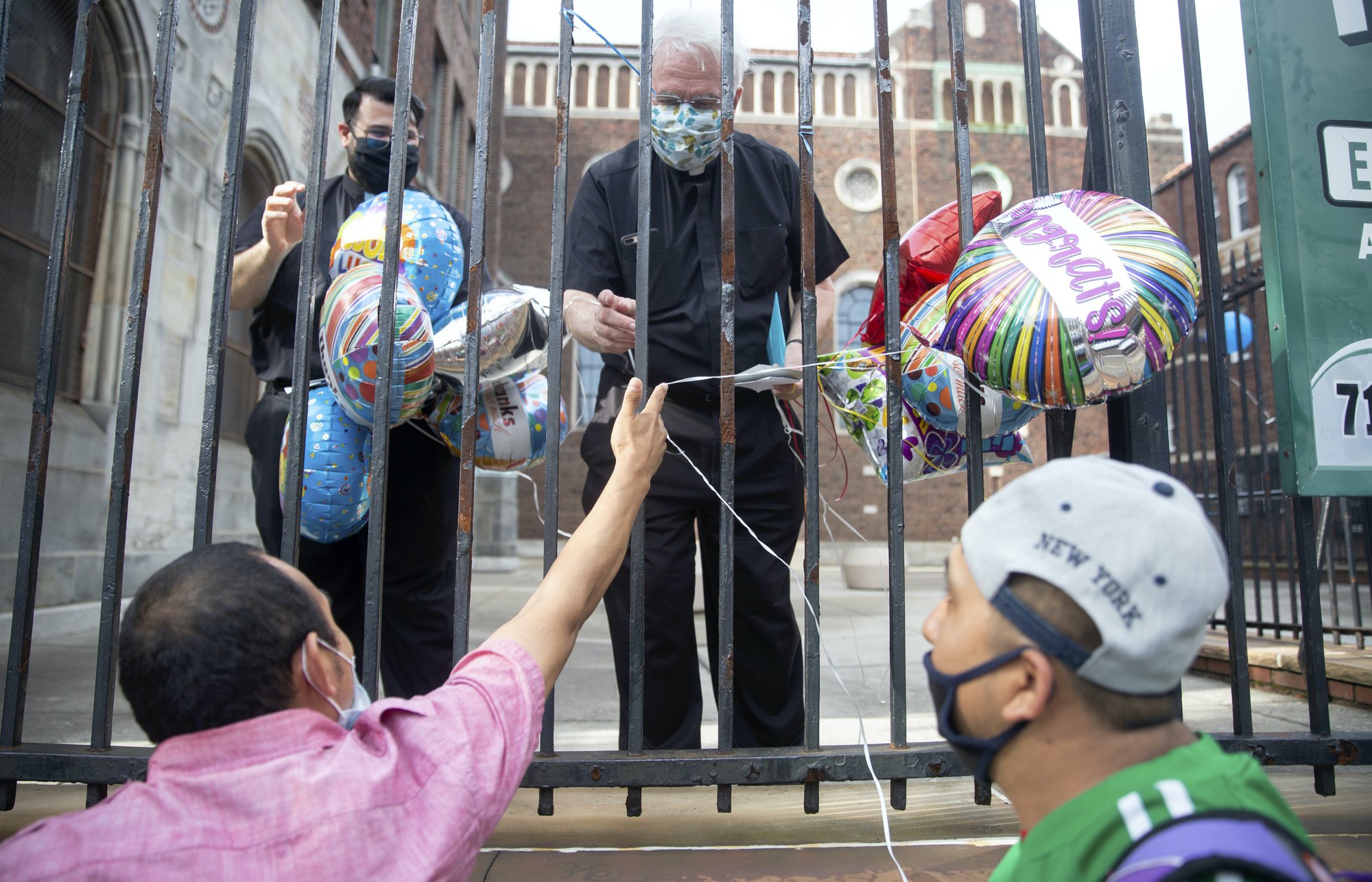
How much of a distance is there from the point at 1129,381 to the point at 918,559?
1983 centimetres

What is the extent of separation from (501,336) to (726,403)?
2.36 ft

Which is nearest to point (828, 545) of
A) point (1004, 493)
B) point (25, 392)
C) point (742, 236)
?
point (25, 392)

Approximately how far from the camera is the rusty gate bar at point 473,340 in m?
1.83

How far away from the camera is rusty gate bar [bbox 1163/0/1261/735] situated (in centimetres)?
194

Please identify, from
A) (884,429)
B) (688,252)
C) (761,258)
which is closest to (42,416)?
(688,252)

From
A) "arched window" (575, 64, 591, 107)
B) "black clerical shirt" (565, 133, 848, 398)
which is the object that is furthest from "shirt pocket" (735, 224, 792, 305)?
"arched window" (575, 64, 591, 107)

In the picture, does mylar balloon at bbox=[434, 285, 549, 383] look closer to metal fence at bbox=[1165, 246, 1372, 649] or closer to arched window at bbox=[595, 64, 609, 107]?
metal fence at bbox=[1165, 246, 1372, 649]

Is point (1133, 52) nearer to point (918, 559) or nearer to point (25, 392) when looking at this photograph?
point (25, 392)

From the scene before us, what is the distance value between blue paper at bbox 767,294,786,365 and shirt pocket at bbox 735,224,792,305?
154 millimetres

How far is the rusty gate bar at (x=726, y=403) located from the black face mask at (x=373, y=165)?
121cm

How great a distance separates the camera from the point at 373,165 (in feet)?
9.34

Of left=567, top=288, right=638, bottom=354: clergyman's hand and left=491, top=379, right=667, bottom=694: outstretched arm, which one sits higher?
left=567, top=288, right=638, bottom=354: clergyman's hand

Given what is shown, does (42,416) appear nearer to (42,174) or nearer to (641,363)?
(641,363)

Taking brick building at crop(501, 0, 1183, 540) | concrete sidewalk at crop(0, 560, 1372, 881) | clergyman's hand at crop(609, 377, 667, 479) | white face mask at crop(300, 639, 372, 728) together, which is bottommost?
concrete sidewalk at crop(0, 560, 1372, 881)
